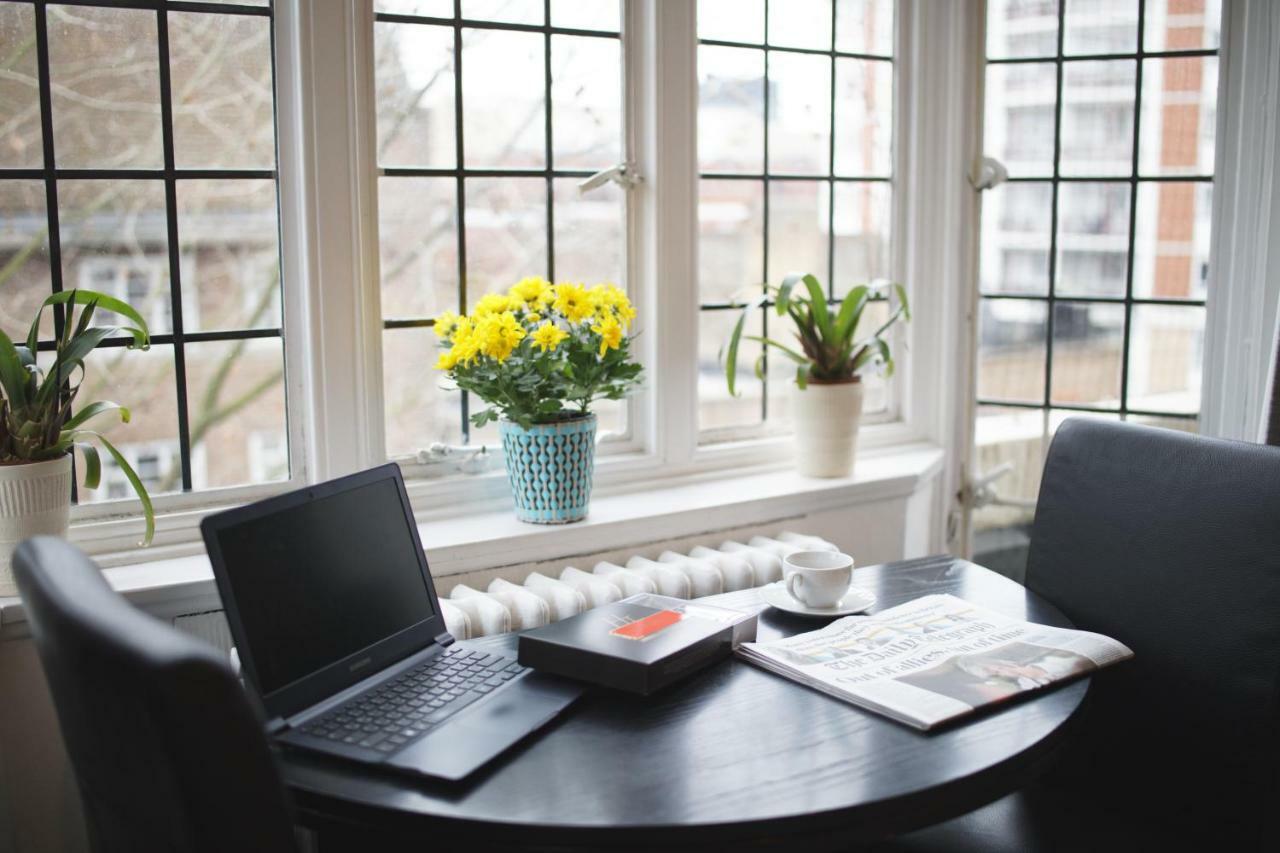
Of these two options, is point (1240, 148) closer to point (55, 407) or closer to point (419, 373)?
point (419, 373)

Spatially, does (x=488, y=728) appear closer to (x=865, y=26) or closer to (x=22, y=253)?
(x=22, y=253)

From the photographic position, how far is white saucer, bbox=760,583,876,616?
1781 millimetres

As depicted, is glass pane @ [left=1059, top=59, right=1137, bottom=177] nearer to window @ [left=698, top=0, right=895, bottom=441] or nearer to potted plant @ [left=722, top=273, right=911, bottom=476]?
window @ [left=698, top=0, right=895, bottom=441]

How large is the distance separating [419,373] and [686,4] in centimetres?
98

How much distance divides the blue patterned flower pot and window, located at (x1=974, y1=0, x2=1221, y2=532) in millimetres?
1237

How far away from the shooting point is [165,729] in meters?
0.96

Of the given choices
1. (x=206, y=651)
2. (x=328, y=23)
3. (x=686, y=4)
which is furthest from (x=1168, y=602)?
(x=328, y=23)

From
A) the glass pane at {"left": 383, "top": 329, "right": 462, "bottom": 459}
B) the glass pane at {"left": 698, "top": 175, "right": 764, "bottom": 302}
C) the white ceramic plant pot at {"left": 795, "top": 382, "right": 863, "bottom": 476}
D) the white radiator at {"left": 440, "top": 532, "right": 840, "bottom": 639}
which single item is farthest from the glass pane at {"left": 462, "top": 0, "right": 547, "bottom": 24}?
the white radiator at {"left": 440, "top": 532, "right": 840, "bottom": 639}

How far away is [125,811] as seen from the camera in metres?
1.08

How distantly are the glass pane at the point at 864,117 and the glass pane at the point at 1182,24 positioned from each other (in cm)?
61

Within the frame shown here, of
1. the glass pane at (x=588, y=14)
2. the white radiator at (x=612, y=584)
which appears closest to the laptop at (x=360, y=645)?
the white radiator at (x=612, y=584)

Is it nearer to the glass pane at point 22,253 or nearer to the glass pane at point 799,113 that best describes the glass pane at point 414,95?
the glass pane at point 22,253

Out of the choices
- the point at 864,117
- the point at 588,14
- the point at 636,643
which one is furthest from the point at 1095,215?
the point at 636,643

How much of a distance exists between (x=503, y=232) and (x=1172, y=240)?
1.60m
